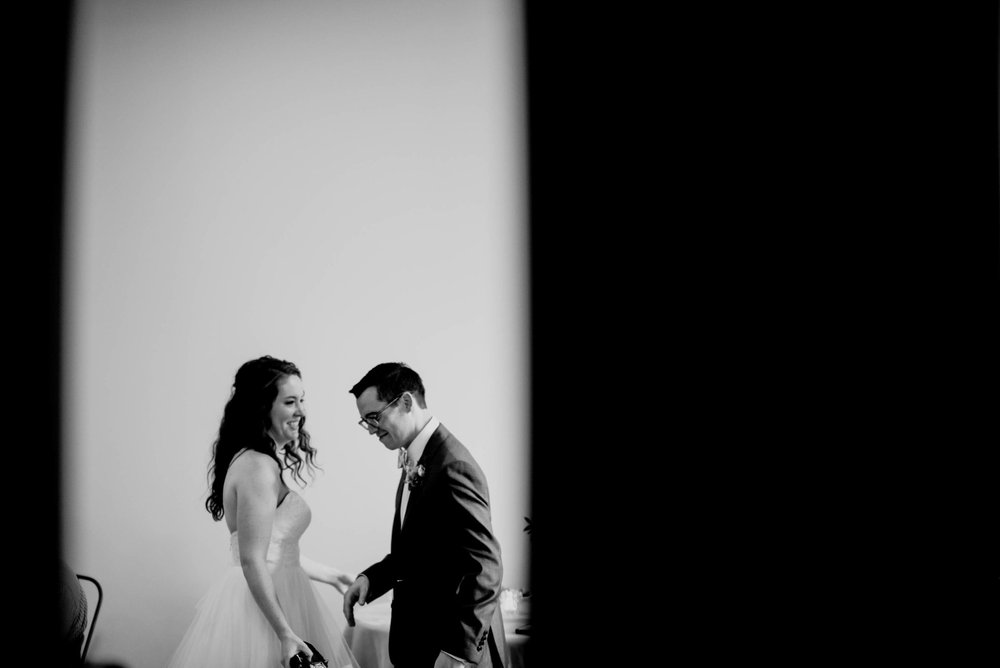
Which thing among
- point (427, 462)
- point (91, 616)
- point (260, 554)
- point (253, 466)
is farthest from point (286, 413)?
point (91, 616)

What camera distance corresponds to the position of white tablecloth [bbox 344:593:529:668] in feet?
8.52

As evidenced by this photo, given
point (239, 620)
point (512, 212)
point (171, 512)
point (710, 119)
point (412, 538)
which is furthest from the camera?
point (512, 212)

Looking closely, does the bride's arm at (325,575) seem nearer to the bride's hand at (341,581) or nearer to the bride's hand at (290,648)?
the bride's hand at (341,581)

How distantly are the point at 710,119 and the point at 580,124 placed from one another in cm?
59

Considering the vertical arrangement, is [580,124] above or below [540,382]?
above

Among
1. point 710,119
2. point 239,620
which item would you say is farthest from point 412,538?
point 710,119

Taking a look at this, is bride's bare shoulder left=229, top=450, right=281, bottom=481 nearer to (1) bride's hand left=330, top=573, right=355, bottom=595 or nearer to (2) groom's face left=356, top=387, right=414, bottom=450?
(2) groom's face left=356, top=387, right=414, bottom=450

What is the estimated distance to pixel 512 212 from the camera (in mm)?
3326

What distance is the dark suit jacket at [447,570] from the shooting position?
1.97m

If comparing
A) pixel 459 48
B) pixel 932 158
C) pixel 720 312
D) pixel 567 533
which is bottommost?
pixel 567 533

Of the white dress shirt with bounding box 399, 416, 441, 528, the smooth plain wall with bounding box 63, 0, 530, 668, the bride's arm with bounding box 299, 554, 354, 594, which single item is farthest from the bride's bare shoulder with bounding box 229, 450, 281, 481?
the smooth plain wall with bounding box 63, 0, 530, 668

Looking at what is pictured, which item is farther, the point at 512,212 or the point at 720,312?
the point at 512,212

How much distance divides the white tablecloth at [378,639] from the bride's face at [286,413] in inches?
25.0

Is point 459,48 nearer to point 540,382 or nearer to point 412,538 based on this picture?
point 540,382
